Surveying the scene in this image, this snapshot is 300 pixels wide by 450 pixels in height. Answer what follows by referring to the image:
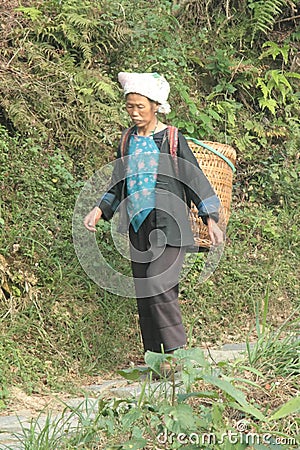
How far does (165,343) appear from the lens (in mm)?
5391

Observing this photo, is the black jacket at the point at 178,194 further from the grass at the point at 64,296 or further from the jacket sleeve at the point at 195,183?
the grass at the point at 64,296

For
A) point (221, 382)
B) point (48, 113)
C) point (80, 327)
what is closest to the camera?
point (221, 382)

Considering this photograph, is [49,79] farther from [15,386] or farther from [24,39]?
[15,386]

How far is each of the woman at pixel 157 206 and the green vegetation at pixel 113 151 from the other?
324mm

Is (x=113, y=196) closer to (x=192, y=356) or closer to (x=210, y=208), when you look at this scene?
(x=210, y=208)

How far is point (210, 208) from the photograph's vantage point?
5.46m

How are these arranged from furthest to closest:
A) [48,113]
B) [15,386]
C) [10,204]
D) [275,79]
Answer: [275,79] < [48,113] < [10,204] < [15,386]

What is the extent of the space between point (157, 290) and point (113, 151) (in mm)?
2454

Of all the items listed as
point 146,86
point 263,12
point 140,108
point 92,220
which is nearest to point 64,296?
point 92,220

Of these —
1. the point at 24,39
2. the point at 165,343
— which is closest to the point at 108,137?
the point at 24,39

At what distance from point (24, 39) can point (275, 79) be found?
297cm

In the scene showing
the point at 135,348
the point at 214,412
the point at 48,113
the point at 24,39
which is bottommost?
the point at 135,348

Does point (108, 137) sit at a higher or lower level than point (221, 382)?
higher

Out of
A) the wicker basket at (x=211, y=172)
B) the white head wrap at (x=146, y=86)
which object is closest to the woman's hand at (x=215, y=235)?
the wicker basket at (x=211, y=172)
